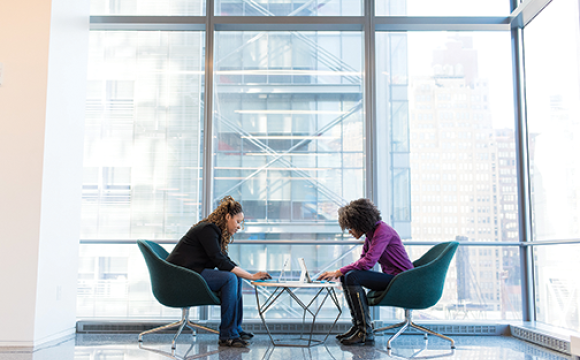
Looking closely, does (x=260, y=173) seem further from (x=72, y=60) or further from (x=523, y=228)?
(x=523, y=228)

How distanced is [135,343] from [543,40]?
4129mm

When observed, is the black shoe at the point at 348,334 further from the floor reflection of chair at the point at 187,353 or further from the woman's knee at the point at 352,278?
the floor reflection of chair at the point at 187,353

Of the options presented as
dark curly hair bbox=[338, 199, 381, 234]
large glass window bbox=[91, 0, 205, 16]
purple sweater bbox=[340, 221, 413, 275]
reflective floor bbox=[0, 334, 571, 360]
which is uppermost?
large glass window bbox=[91, 0, 205, 16]

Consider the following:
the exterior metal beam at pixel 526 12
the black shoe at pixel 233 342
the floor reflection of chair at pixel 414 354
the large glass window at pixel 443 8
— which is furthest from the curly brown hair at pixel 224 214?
the exterior metal beam at pixel 526 12

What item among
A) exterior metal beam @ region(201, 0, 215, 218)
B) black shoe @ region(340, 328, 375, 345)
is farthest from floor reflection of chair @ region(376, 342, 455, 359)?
exterior metal beam @ region(201, 0, 215, 218)

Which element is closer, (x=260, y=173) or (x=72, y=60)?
(x=72, y=60)

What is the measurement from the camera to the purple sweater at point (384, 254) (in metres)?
3.56

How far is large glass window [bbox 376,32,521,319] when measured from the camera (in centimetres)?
431

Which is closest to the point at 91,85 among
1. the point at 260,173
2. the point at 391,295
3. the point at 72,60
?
the point at 72,60

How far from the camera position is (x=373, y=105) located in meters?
4.45

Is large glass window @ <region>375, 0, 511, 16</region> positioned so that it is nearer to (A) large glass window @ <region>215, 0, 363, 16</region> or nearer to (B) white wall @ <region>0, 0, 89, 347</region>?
(A) large glass window @ <region>215, 0, 363, 16</region>

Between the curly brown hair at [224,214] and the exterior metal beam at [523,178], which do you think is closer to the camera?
the curly brown hair at [224,214]

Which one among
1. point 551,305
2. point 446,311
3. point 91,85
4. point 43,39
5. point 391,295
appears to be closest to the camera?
point 391,295

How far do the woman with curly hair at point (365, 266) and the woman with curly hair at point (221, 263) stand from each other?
0.63 meters
